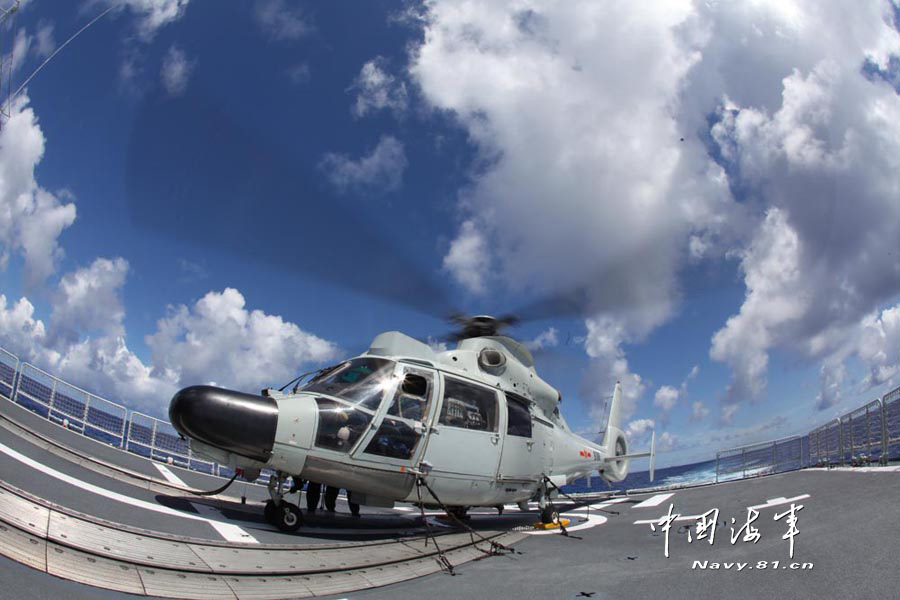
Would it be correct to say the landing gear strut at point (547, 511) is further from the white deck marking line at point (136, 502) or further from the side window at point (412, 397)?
the white deck marking line at point (136, 502)

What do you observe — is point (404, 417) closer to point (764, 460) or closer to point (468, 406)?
point (468, 406)

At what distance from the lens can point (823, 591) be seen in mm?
3535

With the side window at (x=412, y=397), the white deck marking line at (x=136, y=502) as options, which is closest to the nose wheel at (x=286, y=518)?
the white deck marking line at (x=136, y=502)

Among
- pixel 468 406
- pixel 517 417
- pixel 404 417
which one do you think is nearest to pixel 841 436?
pixel 517 417

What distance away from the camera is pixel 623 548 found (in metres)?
6.09

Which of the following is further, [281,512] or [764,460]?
[764,460]

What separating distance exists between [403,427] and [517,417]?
275 cm

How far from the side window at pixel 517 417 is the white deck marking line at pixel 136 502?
4.79 metres

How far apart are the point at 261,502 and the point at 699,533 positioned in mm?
7487

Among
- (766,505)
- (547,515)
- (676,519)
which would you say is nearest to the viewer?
(766,505)

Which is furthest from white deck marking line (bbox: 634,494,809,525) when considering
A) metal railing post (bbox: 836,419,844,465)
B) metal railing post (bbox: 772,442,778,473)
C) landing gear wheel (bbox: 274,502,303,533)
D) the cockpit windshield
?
metal railing post (bbox: 772,442,778,473)

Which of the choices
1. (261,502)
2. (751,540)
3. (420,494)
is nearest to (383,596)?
(420,494)

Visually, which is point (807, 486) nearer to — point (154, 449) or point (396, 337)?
point (396, 337)

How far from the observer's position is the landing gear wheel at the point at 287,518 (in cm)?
638
